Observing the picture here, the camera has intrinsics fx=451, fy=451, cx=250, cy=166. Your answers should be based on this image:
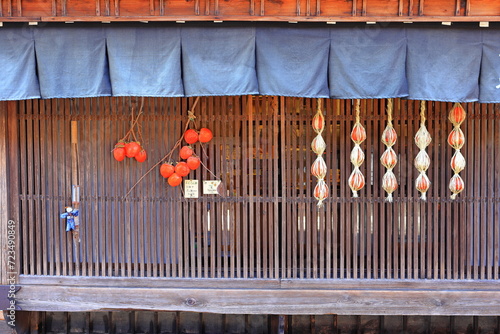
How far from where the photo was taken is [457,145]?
249 inches

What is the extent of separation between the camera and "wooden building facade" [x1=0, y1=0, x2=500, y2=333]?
661 centimetres

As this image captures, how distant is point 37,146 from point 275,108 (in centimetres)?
364

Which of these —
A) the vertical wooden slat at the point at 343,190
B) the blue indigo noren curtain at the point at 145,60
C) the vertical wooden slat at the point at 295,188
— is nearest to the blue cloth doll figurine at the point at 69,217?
the blue indigo noren curtain at the point at 145,60

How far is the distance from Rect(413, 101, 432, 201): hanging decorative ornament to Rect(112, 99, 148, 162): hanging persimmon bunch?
392 cm

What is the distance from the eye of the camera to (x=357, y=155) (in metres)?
6.34

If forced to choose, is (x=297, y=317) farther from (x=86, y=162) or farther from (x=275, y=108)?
(x=86, y=162)

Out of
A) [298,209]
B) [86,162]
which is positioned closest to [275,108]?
[298,209]

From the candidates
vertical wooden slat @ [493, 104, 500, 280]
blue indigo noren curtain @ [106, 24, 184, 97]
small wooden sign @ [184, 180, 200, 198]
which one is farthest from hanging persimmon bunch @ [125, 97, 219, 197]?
vertical wooden slat @ [493, 104, 500, 280]

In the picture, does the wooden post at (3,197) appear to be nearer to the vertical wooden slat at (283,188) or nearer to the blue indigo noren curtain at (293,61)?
the blue indigo noren curtain at (293,61)

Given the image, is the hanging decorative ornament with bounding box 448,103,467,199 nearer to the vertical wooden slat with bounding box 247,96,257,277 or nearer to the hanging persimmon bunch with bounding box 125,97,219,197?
the vertical wooden slat with bounding box 247,96,257,277

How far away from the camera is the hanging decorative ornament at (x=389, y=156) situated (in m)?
6.33

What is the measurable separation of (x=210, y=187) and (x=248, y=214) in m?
0.70

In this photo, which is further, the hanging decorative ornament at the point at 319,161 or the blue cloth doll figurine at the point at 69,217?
the blue cloth doll figurine at the point at 69,217

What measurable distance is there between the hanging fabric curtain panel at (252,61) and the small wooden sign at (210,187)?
139 centimetres
